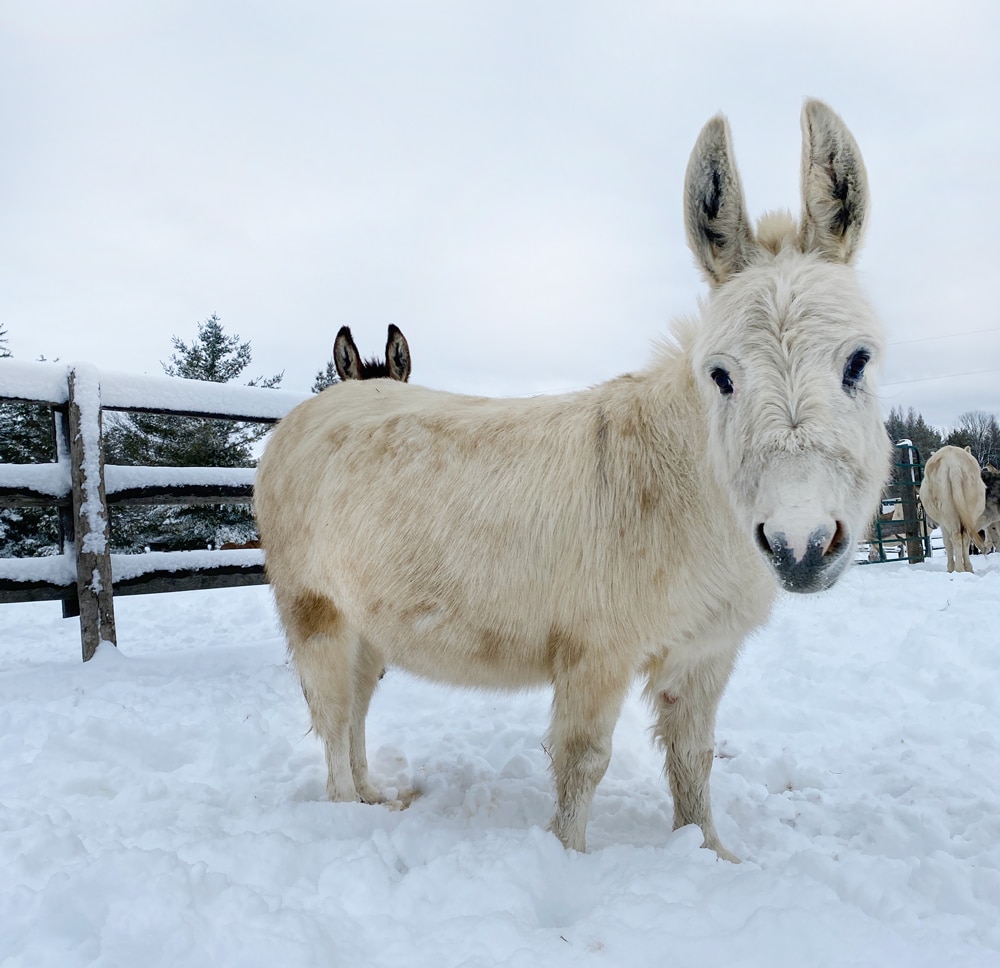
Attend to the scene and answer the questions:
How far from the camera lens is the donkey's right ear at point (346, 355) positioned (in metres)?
4.99

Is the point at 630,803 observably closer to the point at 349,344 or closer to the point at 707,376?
the point at 707,376

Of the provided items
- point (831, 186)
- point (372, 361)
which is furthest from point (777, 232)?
point (372, 361)

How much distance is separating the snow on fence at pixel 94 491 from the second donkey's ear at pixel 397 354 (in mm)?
1632

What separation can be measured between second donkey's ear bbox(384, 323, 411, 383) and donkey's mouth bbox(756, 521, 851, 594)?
3.87 meters

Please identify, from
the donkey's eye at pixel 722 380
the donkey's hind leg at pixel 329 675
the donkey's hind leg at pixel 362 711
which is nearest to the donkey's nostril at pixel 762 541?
the donkey's eye at pixel 722 380

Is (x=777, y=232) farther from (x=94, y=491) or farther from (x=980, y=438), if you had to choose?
(x=980, y=438)

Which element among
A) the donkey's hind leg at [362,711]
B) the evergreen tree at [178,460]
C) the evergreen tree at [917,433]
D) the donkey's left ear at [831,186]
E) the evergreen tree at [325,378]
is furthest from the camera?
the evergreen tree at [917,433]

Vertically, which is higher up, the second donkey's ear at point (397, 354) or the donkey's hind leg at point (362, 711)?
the second donkey's ear at point (397, 354)

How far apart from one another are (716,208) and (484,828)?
2418mm

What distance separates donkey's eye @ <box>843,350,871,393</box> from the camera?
185 cm

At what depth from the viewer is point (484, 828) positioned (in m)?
2.62

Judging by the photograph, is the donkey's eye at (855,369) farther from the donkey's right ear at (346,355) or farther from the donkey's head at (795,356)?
the donkey's right ear at (346,355)

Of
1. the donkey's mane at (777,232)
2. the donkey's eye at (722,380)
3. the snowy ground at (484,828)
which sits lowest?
the snowy ground at (484,828)

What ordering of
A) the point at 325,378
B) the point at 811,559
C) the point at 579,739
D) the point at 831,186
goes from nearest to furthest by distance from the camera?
the point at 811,559 < the point at 831,186 < the point at 579,739 < the point at 325,378
